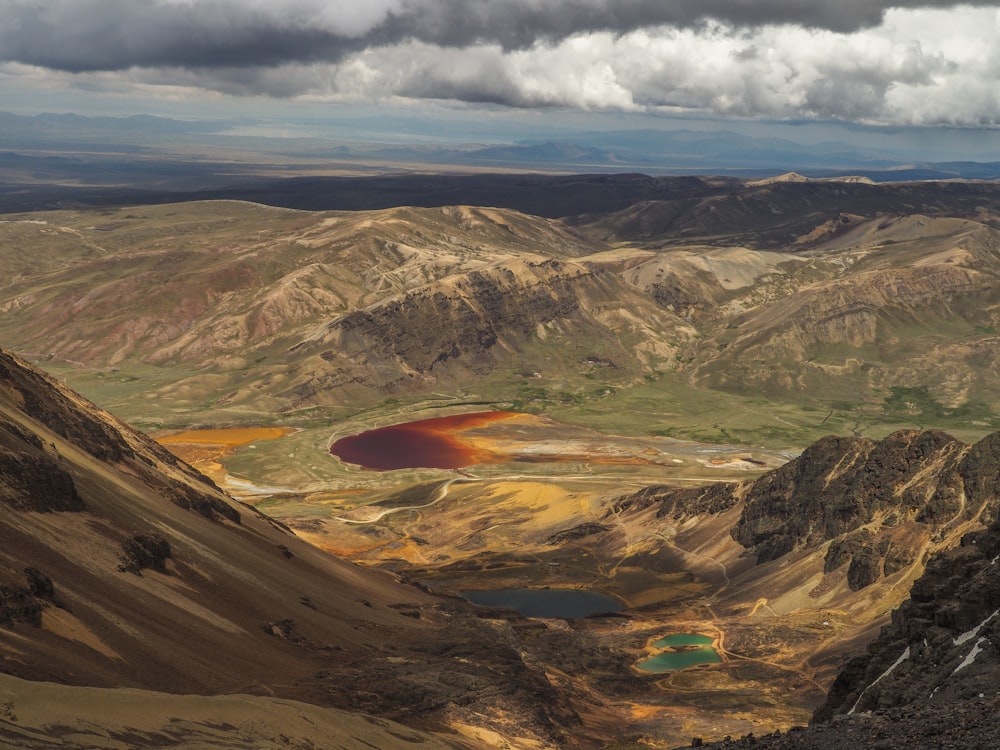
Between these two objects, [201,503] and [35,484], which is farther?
[201,503]

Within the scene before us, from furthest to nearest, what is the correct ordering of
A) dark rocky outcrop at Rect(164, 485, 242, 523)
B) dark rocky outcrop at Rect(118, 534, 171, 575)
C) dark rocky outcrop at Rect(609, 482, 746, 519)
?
dark rocky outcrop at Rect(609, 482, 746, 519) < dark rocky outcrop at Rect(164, 485, 242, 523) < dark rocky outcrop at Rect(118, 534, 171, 575)

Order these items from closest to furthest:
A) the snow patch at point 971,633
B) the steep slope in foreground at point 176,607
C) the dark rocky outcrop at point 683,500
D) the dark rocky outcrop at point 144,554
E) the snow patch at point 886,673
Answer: the snow patch at point 971,633, the snow patch at point 886,673, the steep slope in foreground at point 176,607, the dark rocky outcrop at point 144,554, the dark rocky outcrop at point 683,500

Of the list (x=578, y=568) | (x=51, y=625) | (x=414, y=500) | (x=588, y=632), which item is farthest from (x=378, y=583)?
(x=414, y=500)

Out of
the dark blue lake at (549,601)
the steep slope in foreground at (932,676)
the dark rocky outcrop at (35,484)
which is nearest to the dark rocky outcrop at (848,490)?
the dark blue lake at (549,601)

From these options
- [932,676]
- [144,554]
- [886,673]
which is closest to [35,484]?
[144,554]

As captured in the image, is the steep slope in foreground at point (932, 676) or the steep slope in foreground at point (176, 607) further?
the steep slope in foreground at point (176, 607)

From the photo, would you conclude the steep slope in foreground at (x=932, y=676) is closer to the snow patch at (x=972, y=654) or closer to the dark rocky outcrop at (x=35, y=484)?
the snow patch at (x=972, y=654)

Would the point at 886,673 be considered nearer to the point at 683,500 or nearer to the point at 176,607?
the point at 176,607

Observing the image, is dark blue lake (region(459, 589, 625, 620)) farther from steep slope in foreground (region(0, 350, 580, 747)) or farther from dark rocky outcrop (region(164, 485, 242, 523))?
dark rocky outcrop (region(164, 485, 242, 523))

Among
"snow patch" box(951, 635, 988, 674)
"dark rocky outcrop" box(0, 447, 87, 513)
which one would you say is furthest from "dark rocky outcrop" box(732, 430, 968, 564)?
"dark rocky outcrop" box(0, 447, 87, 513)
